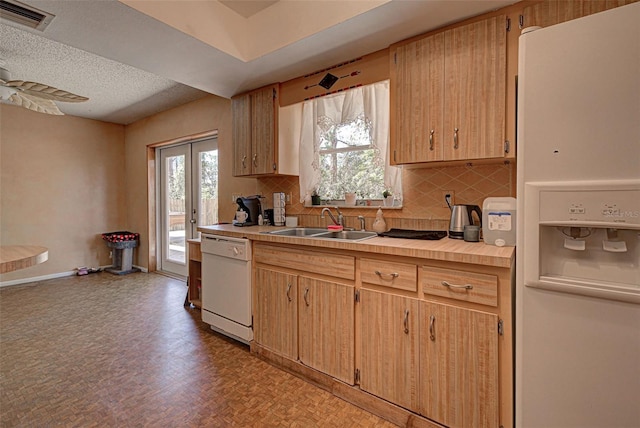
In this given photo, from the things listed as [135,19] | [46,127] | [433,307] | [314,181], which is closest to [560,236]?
[433,307]

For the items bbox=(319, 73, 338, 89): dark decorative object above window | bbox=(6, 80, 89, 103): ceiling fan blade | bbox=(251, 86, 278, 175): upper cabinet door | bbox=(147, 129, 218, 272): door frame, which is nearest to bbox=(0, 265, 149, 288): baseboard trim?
bbox=(147, 129, 218, 272): door frame

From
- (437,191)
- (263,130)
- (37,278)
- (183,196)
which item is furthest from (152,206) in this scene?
(437,191)

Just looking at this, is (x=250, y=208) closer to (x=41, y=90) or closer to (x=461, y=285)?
(x=41, y=90)

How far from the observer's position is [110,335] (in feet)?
9.13

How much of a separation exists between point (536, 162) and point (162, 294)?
4.27 meters

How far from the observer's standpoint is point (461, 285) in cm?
147

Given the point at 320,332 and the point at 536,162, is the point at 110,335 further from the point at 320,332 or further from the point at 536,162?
the point at 536,162

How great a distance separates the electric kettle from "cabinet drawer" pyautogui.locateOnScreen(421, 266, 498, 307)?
0.49 m

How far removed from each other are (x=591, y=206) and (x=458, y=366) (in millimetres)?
924

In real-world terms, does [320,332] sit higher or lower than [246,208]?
lower

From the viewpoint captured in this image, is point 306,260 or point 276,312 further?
point 276,312

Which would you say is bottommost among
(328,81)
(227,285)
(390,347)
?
(390,347)

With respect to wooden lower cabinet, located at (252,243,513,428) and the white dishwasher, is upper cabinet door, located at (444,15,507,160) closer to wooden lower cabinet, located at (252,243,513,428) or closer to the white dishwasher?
wooden lower cabinet, located at (252,243,513,428)

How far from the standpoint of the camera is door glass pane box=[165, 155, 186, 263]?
15.4 feet
